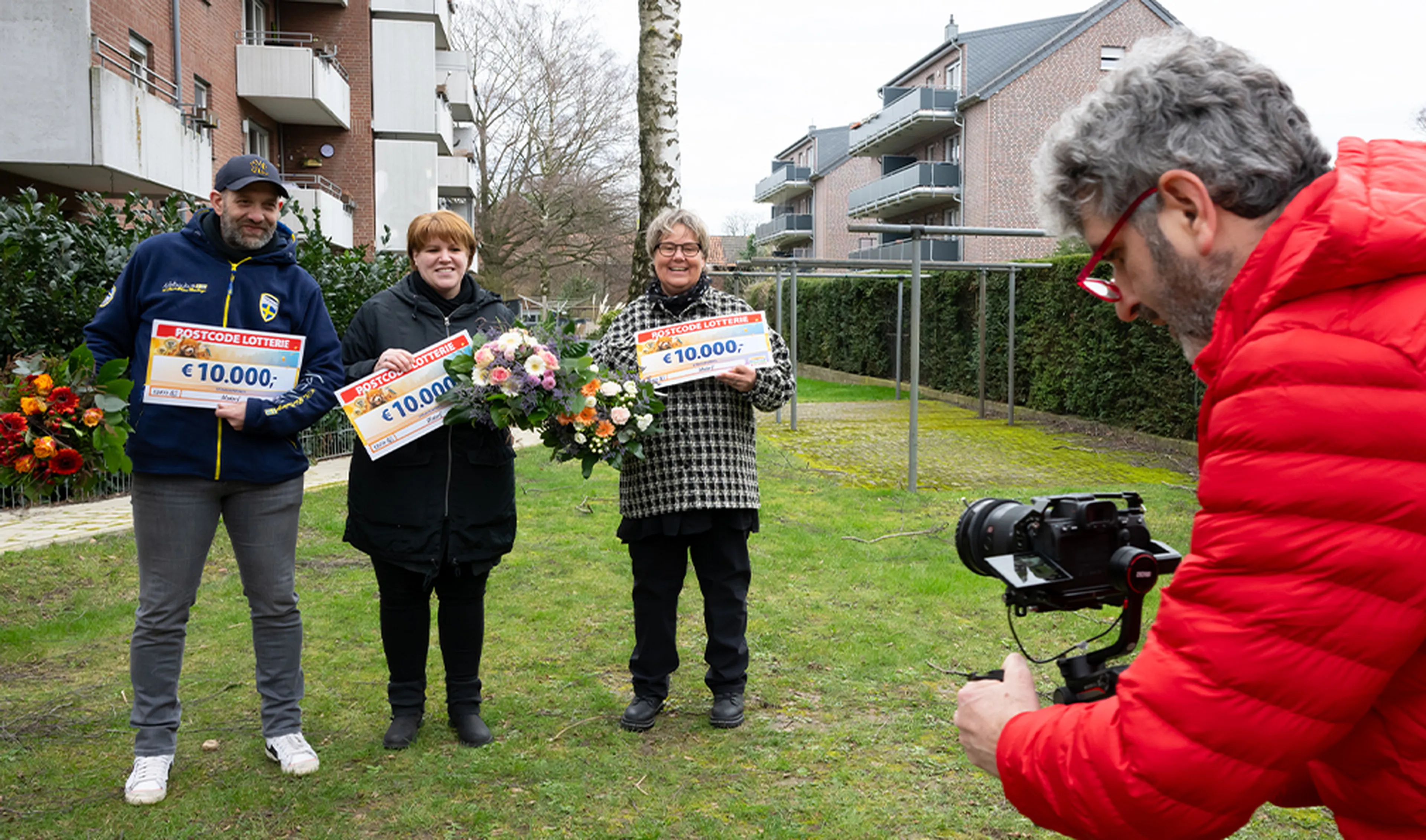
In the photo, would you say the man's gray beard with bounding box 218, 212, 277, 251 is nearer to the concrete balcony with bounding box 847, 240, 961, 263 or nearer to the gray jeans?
the gray jeans

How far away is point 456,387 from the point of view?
410 cm

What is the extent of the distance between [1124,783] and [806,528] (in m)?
7.54

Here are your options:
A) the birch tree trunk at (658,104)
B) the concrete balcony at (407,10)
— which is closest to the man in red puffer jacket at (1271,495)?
the birch tree trunk at (658,104)

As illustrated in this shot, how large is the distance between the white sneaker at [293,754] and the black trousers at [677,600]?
135 cm

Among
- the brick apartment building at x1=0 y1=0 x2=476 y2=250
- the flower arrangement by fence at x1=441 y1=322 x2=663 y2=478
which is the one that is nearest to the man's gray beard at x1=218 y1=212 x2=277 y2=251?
the brick apartment building at x1=0 y1=0 x2=476 y2=250

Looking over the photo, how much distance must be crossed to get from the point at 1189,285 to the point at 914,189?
128ft

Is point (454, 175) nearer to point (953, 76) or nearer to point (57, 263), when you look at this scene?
point (953, 76)

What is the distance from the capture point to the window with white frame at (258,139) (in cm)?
2361

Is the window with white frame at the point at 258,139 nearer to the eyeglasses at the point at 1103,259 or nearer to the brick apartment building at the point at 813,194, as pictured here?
the eyeglasses at the point at 1103,259

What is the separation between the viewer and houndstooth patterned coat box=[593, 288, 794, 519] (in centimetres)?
448

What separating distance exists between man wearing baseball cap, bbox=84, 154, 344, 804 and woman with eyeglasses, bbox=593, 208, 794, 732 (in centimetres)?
133

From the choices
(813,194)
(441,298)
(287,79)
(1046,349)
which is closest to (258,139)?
(287,79)

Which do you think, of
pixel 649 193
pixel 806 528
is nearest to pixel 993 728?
pixel 806 528

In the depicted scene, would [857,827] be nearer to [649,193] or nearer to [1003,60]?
[649,193]
